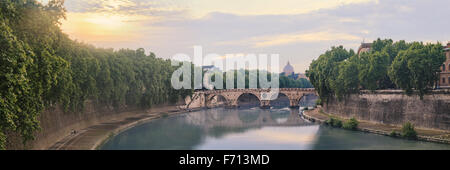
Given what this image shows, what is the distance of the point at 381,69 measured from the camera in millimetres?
50500

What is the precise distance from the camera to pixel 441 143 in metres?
34.5

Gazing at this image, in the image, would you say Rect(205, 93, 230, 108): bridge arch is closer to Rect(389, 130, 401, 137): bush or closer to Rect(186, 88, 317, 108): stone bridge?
Rect(186, 88, 317, 108): stone bridge

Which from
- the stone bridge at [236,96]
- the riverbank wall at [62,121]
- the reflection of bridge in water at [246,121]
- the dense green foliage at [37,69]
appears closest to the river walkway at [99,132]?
the riverbank wall at [62,121]

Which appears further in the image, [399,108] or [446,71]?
[446,71]

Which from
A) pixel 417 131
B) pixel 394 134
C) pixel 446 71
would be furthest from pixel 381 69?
pixel 394 134

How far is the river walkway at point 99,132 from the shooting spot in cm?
3235

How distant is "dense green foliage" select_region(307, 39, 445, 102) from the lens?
4075 centimetres

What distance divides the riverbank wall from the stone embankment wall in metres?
30.3

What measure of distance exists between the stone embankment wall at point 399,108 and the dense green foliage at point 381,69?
101 centimetres

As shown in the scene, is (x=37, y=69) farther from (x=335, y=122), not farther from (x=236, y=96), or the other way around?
(x=236, y=96)

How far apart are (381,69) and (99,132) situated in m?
32.1
